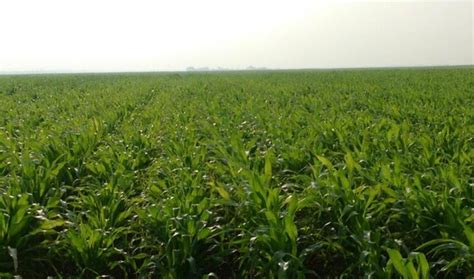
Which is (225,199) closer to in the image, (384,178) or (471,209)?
(384,178)

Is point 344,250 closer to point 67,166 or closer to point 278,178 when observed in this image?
point 278,178

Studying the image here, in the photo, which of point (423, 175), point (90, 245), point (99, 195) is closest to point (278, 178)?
point (423, 175)

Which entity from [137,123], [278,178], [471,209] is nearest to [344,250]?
[471,209]

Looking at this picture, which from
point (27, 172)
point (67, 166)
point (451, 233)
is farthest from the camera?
point (67, 166)

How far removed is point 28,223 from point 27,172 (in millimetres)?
1024

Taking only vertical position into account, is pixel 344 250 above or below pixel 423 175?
below

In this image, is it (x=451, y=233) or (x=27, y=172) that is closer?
(x=451, y=233)

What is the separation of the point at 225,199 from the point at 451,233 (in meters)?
1.63

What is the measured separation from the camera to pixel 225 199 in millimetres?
3424

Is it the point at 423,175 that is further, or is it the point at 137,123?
the point at 137,123

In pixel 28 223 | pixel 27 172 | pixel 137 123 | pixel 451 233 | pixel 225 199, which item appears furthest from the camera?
pixel 137 123

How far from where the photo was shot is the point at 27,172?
12.9 feet

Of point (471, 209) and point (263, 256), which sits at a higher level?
point (471, 209)

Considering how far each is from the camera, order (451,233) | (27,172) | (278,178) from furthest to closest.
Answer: (278,178)
(27,172)
(451,233)
